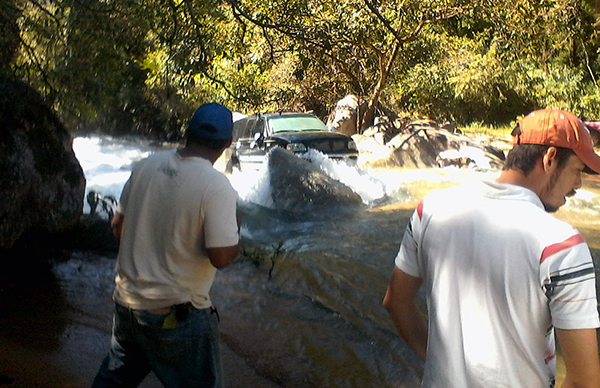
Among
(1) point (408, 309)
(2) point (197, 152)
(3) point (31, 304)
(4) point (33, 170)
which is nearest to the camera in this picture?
(1) point (408, 309)

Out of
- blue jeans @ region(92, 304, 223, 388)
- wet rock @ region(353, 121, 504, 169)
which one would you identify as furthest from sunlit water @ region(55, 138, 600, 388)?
wet rock @ region(353, 121, 504, 169)

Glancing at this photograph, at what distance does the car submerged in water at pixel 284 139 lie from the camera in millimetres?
12984

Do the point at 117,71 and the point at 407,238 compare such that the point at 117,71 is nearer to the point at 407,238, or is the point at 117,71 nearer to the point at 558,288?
the point at 407,238

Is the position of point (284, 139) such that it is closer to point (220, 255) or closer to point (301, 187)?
point (301, 187)

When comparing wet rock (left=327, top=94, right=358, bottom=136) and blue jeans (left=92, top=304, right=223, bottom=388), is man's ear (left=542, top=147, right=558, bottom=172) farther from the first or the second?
wet rock (left=327, top=94, right=358, bottom=136)

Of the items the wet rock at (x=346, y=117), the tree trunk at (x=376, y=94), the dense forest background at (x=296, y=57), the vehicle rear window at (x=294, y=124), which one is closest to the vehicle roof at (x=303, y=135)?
the vehicle rear window at (x=294, y=124)

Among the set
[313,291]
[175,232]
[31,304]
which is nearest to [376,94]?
[313,291]

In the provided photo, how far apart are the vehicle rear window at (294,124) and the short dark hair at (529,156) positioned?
1164 cm

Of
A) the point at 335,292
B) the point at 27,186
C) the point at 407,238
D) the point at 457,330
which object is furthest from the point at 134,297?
the point at 335,292

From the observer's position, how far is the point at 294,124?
545 inches

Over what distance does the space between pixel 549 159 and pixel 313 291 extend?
4711mm

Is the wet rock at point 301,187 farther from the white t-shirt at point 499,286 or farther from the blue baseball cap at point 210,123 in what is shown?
the white t-shirt at point 499,286

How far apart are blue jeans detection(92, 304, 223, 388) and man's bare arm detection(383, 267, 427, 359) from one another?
81 centimetres

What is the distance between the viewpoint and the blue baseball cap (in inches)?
103
